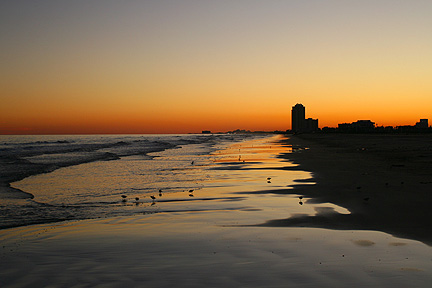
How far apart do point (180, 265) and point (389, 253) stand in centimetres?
355

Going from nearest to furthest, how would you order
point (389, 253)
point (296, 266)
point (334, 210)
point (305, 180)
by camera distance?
point (296, 266), point (389, 253), point (334, 210), point (305, 180)

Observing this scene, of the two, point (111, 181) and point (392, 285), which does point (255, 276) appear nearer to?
point (392, 285)

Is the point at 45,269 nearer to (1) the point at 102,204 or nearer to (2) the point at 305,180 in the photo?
(1) the point at 102,204

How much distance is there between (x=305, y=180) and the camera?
1630 centimetres

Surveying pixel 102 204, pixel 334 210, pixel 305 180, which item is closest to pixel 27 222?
pixel 102 204

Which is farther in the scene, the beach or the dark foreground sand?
the dark foreground sand

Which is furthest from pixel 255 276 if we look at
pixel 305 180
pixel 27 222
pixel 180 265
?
pixel 305 180

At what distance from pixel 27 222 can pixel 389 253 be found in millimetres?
8265

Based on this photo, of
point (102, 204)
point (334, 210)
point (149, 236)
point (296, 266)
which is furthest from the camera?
point (102, 204)

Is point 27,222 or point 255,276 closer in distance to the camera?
A: point 255,276

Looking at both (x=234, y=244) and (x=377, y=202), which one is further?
(x=377, y=202)

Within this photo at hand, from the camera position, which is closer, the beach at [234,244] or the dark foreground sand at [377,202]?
the beach at [234,244]

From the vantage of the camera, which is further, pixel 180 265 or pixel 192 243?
pixel 192 243

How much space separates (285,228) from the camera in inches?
314
